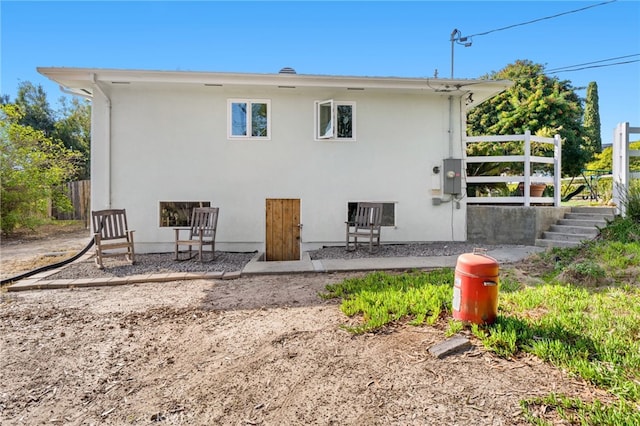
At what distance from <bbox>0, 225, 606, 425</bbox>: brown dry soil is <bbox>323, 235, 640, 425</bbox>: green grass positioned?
117mm

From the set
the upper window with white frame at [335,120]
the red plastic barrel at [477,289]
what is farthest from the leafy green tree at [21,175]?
the red plastic barrel at [477,289]

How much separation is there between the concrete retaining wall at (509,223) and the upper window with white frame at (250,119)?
554cm

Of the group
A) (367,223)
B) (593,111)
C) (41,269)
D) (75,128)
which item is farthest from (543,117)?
(75,128)

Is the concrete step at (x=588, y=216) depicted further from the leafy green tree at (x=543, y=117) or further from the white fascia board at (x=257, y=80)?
the white fascia board at (x=257, y=80)

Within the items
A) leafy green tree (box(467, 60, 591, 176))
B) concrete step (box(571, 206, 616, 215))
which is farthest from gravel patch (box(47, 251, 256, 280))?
leafy green tree (box(467, 60, 591, 176))

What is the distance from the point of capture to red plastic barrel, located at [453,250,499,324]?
2762mm

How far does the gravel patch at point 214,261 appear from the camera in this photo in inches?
225

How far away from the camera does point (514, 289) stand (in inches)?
161

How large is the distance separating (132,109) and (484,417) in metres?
8.46

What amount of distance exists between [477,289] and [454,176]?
223 inches

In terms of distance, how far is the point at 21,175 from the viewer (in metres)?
9.61

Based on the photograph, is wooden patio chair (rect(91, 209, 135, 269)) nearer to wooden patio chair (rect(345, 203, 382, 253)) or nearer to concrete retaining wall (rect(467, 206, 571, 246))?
wooden patio chair (rect(345, 203, 382, 253))

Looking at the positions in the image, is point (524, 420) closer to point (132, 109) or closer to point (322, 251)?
point (322, 251)

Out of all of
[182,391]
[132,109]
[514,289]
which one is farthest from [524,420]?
[132,109]
